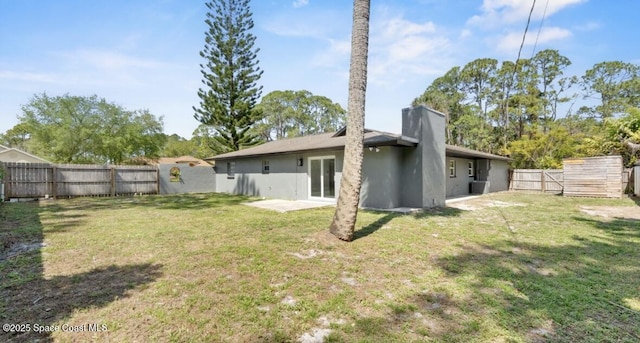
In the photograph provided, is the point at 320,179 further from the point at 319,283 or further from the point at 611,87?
the point at 611,87

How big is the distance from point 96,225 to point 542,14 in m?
12.3

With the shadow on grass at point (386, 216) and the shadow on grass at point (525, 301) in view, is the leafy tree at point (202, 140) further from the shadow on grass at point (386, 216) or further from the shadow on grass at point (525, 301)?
the shadow on grass at point (525, 301)

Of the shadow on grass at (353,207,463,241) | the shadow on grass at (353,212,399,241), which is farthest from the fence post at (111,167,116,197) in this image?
the shadow on grass at (353,212,399,241)

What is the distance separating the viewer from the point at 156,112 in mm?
27062

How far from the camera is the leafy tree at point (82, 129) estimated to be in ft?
70.5

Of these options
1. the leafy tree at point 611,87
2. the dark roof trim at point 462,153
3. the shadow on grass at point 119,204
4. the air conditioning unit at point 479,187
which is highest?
the leafy tree at point 611,87

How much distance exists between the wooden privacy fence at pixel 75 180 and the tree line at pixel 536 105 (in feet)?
82.0

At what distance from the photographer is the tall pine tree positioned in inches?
877

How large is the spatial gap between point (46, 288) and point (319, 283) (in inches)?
128

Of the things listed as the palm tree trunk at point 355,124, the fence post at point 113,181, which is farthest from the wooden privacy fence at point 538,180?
the fence post at point 113,181

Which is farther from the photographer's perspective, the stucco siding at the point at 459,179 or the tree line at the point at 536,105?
the tree line at the point at 536,105

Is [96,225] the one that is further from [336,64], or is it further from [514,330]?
[336,64]

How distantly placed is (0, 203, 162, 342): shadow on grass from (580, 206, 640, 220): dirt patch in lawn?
472 inches

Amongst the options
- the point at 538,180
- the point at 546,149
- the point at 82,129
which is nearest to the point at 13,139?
the point at 82,129
